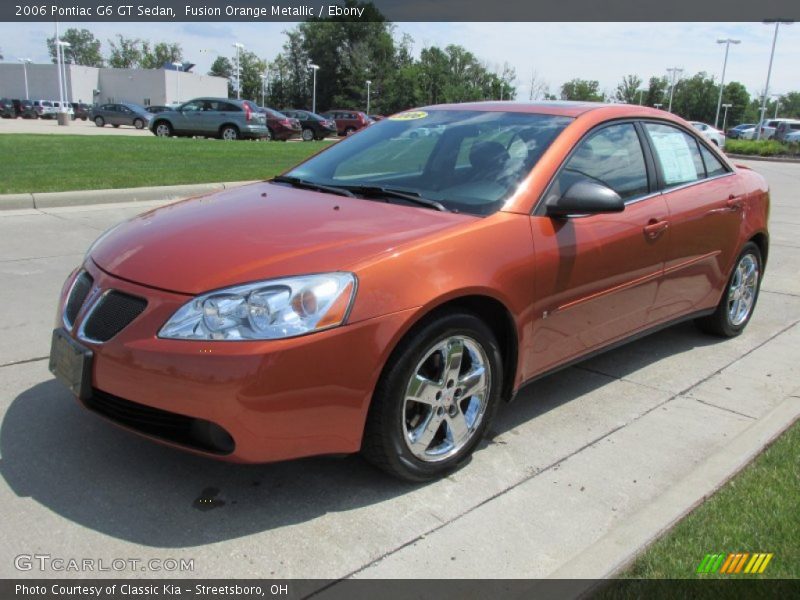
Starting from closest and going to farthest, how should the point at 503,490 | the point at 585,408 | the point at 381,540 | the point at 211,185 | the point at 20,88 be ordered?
the point at 381,540
the point at 503,490
the point at 585,408
the point at 211,185
the point at 20,88

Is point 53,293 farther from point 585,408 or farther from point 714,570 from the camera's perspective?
point 714,570

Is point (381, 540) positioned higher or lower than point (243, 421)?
lower

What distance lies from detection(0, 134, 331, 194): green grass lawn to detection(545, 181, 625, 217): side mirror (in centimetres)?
797

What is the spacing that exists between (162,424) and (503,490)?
143cm

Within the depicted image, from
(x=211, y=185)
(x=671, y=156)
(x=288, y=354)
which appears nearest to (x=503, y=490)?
(x=288, y=354)

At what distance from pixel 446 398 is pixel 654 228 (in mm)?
1732

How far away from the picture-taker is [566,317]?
136 inches

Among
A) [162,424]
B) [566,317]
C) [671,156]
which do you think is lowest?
[162,424]

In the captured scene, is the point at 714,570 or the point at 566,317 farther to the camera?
the point at 566,317

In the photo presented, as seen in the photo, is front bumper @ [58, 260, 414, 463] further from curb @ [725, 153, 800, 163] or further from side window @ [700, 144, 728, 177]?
curb @ [725, 153, 800, 163]

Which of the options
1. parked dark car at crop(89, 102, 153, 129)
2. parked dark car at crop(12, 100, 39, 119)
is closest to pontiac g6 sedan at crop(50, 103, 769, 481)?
parked dark car at crop(89, 102, 153, 129)

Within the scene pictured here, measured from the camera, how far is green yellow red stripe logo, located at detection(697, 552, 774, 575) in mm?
2457

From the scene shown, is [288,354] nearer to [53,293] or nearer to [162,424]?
[162,424]

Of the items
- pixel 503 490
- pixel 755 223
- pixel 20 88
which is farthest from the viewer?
pixel 20 88
